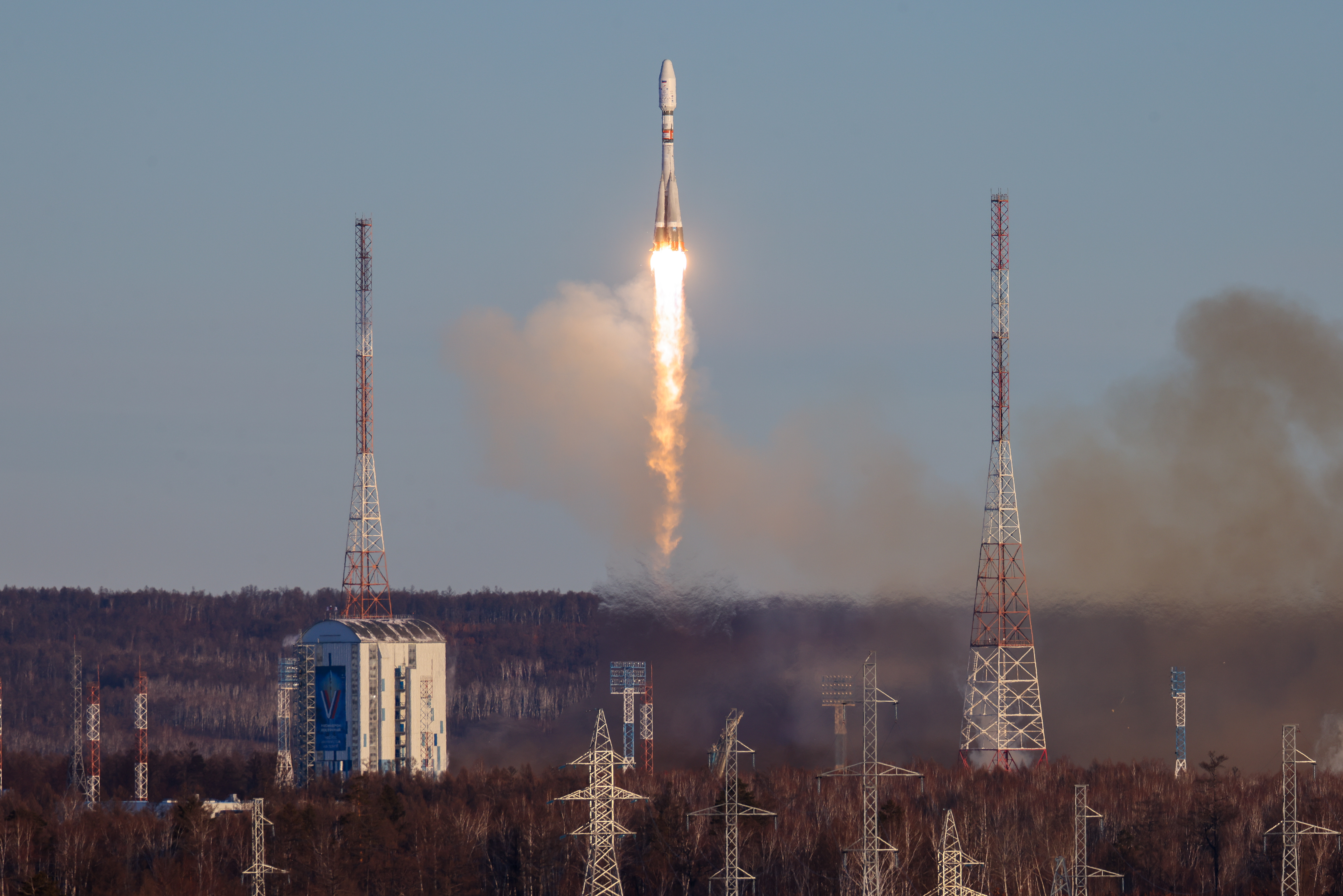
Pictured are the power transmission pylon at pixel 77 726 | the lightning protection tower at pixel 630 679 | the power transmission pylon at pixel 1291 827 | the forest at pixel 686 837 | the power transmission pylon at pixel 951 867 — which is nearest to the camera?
the power transmission pylon at pixel 951 867

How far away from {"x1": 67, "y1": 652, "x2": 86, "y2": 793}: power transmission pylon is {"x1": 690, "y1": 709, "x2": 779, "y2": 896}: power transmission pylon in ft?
127

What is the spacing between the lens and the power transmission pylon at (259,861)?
216ft

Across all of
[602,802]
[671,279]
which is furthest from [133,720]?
[602,802]

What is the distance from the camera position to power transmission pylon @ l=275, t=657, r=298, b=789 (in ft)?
342

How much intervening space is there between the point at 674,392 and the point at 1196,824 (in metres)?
27.4

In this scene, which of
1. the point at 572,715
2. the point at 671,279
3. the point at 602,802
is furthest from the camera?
the point at 572,715

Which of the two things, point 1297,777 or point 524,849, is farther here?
point 1297,777

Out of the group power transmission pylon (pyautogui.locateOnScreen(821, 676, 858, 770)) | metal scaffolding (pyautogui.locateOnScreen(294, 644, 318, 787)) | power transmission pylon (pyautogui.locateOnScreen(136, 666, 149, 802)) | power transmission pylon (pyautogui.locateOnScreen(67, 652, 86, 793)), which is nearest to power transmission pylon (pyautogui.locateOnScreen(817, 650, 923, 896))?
power transmission pylon (pyautogui.locateOnScreen(821, 676, 858, 770))

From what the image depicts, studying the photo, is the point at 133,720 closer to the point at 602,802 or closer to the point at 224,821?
the point at 224,821

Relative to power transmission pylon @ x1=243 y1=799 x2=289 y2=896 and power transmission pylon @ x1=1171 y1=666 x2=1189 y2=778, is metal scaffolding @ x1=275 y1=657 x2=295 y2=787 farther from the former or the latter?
power transmission pylon @ x1=1171 y1=666 x2=1189 y2=778

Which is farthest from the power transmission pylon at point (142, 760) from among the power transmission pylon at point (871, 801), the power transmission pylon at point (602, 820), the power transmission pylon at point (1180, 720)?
the power transmission pylon at point (1180, 720)

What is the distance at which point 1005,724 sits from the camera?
299 feet

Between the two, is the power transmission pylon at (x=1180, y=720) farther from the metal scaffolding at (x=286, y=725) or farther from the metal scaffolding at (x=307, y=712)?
the metal scaffolding at (x=286, y=725)

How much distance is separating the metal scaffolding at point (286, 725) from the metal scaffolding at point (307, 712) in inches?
43.5
